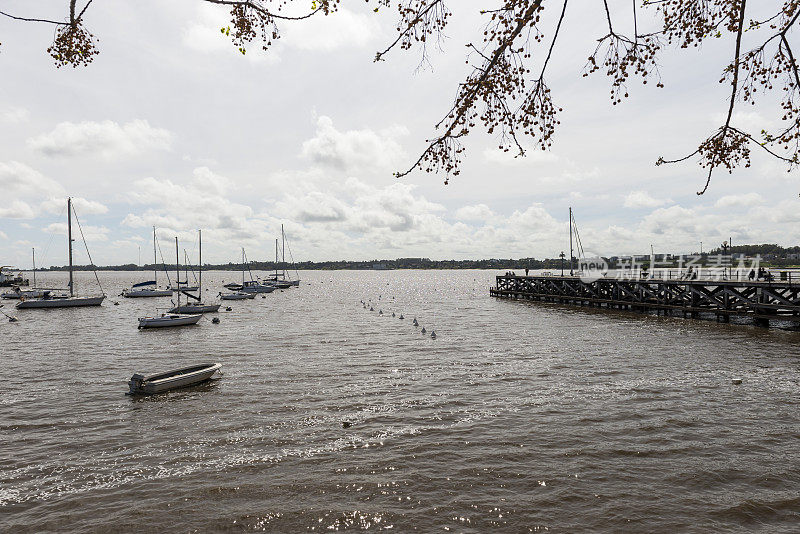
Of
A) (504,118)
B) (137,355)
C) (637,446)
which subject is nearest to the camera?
(504,118)

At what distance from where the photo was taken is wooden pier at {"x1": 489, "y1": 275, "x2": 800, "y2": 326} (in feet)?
107

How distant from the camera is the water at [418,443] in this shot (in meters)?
8.70

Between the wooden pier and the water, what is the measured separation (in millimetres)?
8920

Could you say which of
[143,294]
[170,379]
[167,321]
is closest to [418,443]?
[170,379]

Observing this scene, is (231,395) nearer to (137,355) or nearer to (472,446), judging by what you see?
(472,446)

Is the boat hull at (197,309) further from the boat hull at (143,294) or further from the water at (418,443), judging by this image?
the boat hull at (143,294)

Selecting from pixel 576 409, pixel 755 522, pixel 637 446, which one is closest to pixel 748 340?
pixel 576 409

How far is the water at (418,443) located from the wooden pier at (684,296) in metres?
8.92

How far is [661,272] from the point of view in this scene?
53156 millimetres

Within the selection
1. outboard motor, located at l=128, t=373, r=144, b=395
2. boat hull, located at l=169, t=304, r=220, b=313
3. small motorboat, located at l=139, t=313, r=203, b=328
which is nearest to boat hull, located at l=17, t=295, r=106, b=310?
boat hull, located at l=169, t=304, r=220, b=313

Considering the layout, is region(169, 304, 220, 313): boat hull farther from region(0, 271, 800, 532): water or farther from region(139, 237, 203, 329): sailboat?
region(0, 271, 800, 532): water

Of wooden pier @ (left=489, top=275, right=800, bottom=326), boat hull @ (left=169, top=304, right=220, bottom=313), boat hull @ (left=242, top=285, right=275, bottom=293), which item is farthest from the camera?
boat hull @ (left=242, top=285, right=275, bottom=293)

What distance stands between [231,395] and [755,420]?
1802cm

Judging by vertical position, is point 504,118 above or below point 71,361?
above
